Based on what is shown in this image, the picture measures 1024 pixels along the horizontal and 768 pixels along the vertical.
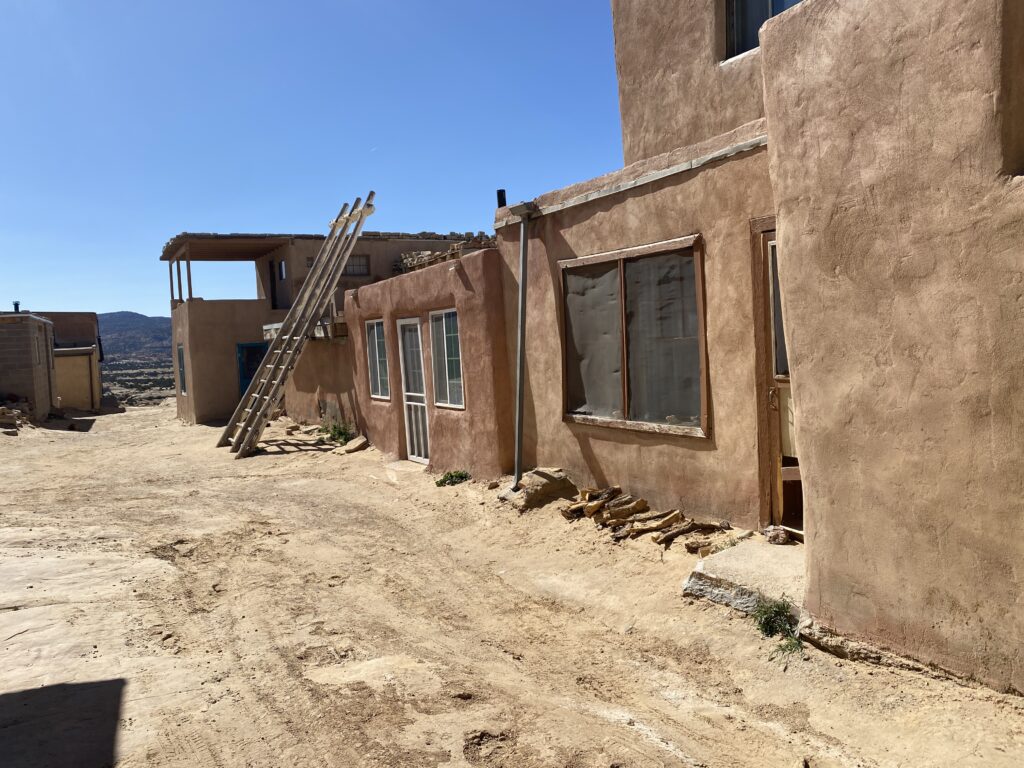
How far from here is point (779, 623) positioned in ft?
14.6

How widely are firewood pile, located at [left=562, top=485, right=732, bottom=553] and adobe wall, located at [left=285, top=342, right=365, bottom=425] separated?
24.9 feet

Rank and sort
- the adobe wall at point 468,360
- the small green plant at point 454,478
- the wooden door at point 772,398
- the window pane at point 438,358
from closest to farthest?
the wooden door at point 772,398
the adobe wall at point 468,360
the small green plant at point 454,478
the window pane at point 438,358

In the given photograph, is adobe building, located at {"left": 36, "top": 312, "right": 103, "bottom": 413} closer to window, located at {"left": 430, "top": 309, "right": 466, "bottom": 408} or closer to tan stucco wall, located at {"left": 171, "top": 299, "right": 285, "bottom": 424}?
tan stucco wall, located at {"left": 171, "top": 299, "right": 285, "bottom": 424}

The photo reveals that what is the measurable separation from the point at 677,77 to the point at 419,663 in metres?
5.93

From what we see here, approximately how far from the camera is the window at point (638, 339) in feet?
20.9

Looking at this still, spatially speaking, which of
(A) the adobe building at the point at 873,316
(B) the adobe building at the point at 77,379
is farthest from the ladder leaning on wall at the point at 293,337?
(B) the adobe building at the point at 77,379

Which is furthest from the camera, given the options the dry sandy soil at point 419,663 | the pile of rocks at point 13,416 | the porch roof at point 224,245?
the porch roof at point 224,245

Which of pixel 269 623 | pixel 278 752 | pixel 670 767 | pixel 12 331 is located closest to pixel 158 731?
pixel 278 752

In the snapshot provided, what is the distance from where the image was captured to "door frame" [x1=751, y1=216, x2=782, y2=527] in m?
5.61

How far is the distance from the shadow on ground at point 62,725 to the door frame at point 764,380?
4492mm

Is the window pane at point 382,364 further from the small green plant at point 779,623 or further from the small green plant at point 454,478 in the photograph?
the small green plant at point 779,623

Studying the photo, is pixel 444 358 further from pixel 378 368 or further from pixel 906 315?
pixel 906 315

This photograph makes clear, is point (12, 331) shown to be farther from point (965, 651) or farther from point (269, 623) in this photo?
point (965, 651)

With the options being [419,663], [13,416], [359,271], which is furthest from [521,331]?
[13,416]
